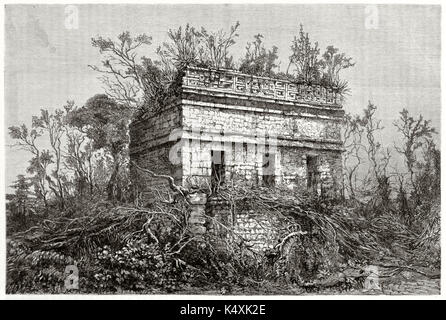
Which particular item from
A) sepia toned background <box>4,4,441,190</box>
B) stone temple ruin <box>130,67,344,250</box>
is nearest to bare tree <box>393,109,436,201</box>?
sepia toned background <box>4,4,441,190</box>

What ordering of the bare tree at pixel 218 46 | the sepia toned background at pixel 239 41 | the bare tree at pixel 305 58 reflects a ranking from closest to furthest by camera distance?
the sepia toned background at pixel 239 41, the bare tree at pixel 218 46, the bare tree at pixel 305 58

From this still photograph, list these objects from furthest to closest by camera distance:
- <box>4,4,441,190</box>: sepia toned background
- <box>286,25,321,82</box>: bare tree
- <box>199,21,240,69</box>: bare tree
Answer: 1. <box>286,25,321,82</box>: bare tree
2. <box>199,21,240,69</box>: bare tree
3. <box>4,4,441,190</box>: sepia toned background

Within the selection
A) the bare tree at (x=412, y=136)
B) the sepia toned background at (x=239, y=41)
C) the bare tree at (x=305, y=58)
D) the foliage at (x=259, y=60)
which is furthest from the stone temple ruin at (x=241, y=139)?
the bare tree at (x=412, y=136)

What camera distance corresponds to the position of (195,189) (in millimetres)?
8828

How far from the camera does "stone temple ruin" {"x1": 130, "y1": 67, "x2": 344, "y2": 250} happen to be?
8.89 metres

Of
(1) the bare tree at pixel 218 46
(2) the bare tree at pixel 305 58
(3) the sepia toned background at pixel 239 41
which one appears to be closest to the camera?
(3) the sepia toned background at pixel 239 41

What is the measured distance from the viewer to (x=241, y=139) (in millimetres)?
9211

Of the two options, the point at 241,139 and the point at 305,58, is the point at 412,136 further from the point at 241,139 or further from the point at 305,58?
the point at 241,139

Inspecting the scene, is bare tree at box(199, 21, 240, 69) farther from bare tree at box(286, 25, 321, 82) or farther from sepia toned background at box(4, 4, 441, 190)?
bare tree at box(286, 25, 321, 82)

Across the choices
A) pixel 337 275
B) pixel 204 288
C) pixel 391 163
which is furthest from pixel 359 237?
pixel 204 288

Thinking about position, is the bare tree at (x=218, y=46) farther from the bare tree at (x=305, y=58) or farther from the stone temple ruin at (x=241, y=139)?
the bare tree at (x=305, y=58)

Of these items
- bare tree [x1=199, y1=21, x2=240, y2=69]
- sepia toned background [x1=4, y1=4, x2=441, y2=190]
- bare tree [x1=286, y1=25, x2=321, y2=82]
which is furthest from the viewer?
bare tree [x1=286, y1=25, x2=321, y2=82]

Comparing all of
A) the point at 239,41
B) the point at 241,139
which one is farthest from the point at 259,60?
the point at 241,139

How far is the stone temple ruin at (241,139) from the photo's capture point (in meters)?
8.89
